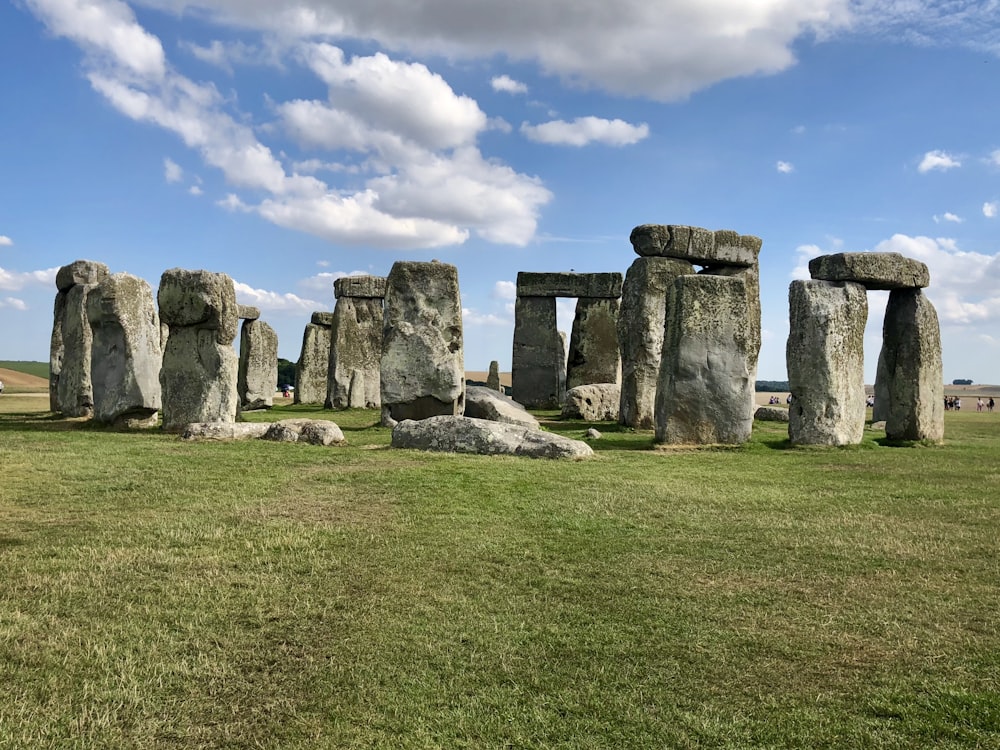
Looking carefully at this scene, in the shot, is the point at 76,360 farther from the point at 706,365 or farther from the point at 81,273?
the point at 706,365

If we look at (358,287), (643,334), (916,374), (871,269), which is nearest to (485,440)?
(643,334)

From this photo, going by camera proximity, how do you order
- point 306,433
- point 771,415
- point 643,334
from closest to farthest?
point 306,433 → point 643,334 → point 771,415

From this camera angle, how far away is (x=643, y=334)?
48.7 feet

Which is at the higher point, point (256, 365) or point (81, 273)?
point (81, 273)

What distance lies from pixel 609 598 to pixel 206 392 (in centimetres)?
870

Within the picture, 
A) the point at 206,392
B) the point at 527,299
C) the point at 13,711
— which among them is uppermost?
the point at 527,299

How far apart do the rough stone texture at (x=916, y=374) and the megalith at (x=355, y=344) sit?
11.8 meters

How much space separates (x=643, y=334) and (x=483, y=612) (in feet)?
36.7

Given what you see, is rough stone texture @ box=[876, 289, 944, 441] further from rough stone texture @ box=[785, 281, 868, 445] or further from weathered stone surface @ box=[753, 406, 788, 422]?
weathered stone surface @ box=[753, 406, 788, 422]

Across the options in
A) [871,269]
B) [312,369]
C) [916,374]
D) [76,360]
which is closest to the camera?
[871,269]

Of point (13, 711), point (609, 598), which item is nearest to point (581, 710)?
point (609, 598)

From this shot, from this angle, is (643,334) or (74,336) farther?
(74,336)

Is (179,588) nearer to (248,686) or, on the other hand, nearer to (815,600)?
(248,686)

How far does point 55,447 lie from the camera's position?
930cm
